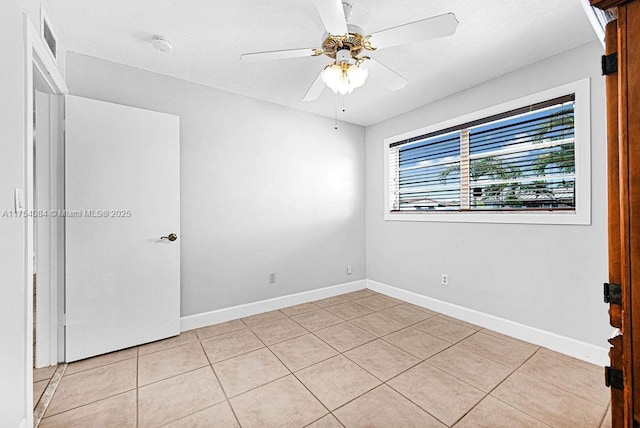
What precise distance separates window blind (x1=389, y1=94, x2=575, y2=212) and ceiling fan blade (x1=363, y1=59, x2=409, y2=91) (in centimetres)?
132

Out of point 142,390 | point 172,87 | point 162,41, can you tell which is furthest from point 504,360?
point 172,87

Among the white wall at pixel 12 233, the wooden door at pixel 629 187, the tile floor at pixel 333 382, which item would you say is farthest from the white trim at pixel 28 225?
the wooden door at pixel 629 187

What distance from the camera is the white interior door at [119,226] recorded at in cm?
225

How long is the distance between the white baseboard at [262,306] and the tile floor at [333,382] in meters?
0.13

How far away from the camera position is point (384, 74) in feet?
6.73

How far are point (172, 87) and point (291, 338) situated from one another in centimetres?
269

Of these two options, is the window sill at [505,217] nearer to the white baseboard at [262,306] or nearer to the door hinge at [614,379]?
the white baseboard at [262,306]

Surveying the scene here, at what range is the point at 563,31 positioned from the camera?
6.84 feet

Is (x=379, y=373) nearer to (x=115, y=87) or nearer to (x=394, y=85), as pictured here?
(x=394, y=85)

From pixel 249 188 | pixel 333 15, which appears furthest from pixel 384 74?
pixel 249 188

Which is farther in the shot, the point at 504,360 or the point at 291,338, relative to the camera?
the point at 291,338

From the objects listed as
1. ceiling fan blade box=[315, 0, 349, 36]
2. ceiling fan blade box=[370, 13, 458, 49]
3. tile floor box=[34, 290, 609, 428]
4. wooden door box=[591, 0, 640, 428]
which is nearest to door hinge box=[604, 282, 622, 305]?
wooden door box=[591, 0, 640, 428]

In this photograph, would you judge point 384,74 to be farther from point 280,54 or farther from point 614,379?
point 614,379

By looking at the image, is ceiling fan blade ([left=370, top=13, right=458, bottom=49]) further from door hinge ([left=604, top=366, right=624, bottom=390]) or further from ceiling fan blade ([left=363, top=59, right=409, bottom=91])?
door hinge ([left=604, top=366, right=624, bottom=390])
